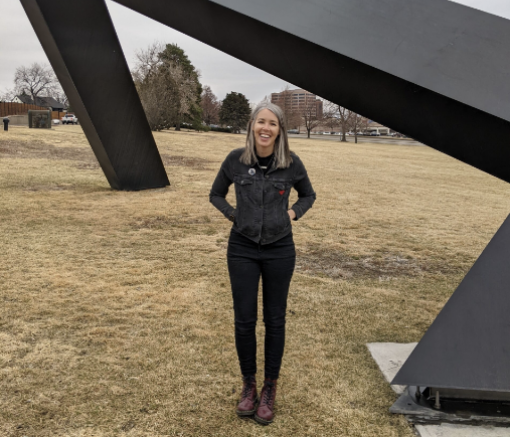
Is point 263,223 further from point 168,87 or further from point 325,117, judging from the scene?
point 325,117

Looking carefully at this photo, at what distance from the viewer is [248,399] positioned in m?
3.02

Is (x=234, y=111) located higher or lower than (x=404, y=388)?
higher

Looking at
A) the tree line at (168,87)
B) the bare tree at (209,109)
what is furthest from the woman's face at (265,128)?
the bare tree at (209,109)

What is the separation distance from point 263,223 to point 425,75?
1.36m

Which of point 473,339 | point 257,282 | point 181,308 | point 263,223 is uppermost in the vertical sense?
point 263,223

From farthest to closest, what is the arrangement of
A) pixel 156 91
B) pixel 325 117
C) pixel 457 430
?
pixel 325 117, pixel 156 91, pixel 457 430

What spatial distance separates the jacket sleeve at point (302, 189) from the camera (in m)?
2.93

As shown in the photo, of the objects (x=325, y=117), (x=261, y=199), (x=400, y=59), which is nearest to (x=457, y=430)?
(x=261, y=199)

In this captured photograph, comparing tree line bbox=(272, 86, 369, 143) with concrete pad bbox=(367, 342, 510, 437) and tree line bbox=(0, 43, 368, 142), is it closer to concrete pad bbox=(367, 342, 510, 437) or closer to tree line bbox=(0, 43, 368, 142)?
tree line bbox=(0, 43, 368, 142)

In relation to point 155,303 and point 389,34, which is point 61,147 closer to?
point 155,303

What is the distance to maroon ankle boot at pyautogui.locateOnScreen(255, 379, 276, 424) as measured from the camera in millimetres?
2926

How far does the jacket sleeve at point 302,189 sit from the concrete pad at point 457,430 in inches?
55.2

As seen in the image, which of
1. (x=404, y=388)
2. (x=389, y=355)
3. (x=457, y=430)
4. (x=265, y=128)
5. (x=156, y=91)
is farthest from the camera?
(x=156, y=91)

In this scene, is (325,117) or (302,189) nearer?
(302,189)
